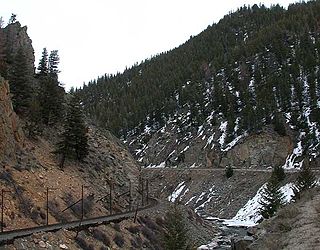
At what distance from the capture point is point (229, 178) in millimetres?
86312

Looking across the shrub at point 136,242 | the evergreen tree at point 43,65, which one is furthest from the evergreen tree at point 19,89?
the shrub at point 136,242

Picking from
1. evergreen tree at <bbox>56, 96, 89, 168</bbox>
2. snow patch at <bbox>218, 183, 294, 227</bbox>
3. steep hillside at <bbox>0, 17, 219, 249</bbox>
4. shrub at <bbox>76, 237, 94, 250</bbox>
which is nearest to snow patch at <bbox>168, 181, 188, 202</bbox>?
snow patch at <bbox>218, 183, 294, 227</bbox>

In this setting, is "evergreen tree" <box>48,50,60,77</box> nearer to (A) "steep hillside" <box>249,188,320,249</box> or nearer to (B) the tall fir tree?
(B) the tall fir tree

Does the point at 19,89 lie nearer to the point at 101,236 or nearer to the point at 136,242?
the point at 136,242

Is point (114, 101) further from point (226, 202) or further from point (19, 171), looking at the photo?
point (19, 171)

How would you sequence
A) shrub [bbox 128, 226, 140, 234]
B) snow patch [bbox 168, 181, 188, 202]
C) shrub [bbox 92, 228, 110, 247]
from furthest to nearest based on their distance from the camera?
snow patch [bbox 168, 181, 188, 202]
shrub [bbox 128, 226, 140, 234]
shrub [bbox 92, 228, 110, 247]

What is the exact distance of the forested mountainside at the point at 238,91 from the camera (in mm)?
109875

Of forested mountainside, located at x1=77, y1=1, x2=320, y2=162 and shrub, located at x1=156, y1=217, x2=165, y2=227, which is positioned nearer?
shrub, located at x1=156, y1=217, x2=165, y2=227

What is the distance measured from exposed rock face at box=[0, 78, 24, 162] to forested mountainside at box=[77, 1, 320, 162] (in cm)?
6207

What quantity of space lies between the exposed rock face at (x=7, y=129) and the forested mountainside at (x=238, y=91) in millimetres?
62074

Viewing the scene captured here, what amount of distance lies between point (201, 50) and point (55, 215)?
168 m

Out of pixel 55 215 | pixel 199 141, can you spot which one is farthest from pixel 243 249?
pixel 199 141

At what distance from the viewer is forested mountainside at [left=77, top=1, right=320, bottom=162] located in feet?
360

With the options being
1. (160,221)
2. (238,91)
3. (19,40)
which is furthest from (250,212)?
(238,91)
